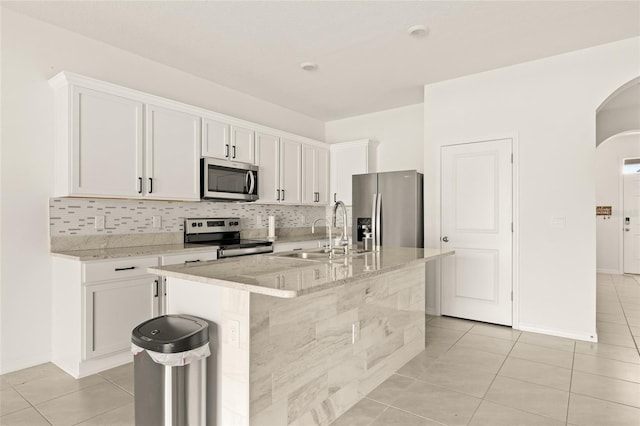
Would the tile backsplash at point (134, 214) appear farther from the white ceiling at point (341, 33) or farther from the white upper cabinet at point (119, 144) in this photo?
the white ceiling at point (341, 33)

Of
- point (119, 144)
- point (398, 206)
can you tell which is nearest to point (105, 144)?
point (119, 144)

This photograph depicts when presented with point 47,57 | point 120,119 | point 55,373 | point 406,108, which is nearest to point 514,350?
point 406,108

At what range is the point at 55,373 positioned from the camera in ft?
9.05

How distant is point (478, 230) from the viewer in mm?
4062

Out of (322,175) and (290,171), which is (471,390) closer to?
(290,171)

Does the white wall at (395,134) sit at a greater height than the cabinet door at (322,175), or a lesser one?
greater

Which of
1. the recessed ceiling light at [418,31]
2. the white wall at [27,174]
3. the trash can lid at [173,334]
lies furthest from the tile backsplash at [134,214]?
the recessed ceiling light at [418,31]

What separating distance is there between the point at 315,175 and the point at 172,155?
2.28 metres

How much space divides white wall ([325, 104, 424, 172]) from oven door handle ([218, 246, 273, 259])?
2.28m

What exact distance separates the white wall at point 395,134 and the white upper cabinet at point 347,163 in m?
0.21

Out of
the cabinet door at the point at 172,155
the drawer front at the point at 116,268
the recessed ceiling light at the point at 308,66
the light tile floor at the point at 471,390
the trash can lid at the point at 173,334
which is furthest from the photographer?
the recessed ceiling light at the point at 308,66

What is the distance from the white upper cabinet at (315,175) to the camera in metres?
5.22

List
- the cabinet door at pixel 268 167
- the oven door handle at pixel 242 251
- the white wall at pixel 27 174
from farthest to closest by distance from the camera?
the cabinet door at pixel 268 167
the oven door handle at pixel 242 251
the white wall at pixel 27 174

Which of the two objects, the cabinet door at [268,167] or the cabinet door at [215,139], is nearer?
the cabinet door at [215,139]
